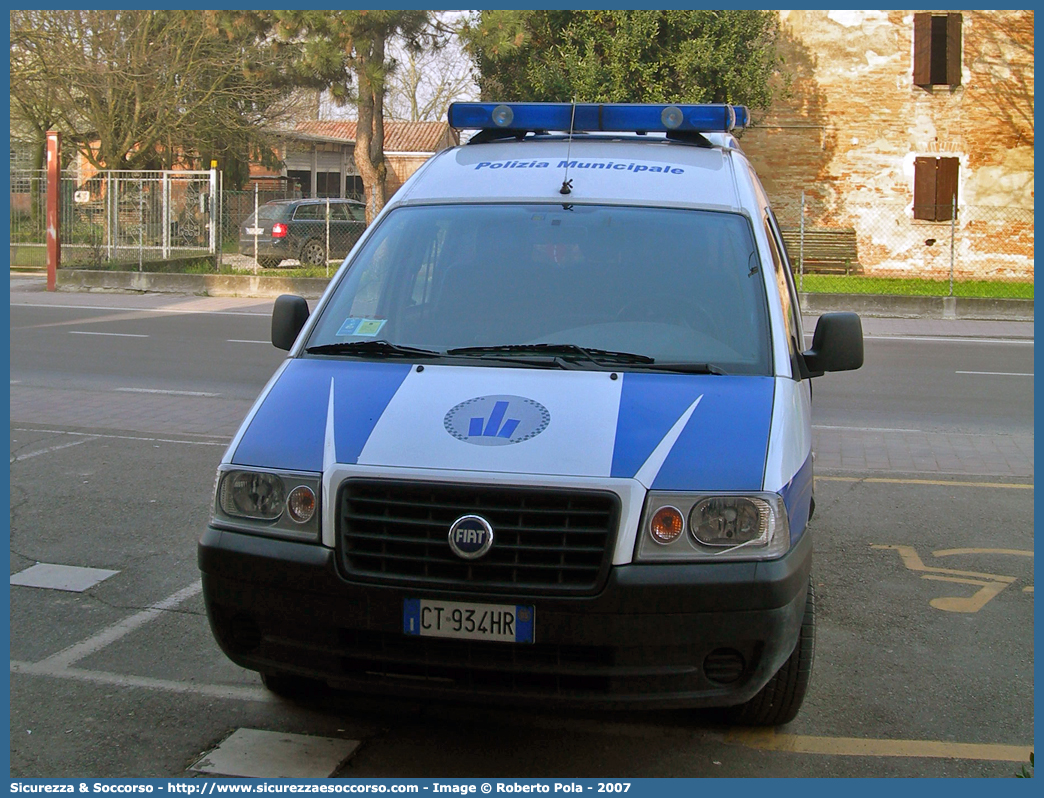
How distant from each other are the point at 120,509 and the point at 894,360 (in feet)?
36.8

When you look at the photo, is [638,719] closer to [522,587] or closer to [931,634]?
[522,587]

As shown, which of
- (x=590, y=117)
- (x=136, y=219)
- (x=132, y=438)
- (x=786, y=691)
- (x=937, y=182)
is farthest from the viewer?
(x=937, y=182)

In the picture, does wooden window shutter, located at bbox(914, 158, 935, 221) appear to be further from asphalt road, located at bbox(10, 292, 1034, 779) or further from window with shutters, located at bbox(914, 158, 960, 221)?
asphalt road, located at bbox(10, 292, 1034, 779)

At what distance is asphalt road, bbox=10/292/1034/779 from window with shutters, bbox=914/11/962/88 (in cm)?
2149

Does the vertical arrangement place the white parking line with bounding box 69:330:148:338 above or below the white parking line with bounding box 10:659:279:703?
above

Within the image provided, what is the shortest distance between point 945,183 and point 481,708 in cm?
2812

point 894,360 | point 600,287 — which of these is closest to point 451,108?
point 600,287

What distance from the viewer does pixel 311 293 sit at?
22.9m

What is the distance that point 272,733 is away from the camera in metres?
3.88

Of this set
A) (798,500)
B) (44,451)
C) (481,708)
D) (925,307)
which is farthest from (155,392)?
(925,307)

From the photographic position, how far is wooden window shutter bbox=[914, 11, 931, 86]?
93.6 feet

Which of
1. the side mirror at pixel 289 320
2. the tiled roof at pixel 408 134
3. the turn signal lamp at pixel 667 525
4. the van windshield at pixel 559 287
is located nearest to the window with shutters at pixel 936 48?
the tiled roof at pixel 408 134

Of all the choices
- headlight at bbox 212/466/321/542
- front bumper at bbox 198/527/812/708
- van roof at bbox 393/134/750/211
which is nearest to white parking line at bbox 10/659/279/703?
front bumper at bbox 198/527/812/708

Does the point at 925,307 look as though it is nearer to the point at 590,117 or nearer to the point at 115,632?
the point at 590,117
